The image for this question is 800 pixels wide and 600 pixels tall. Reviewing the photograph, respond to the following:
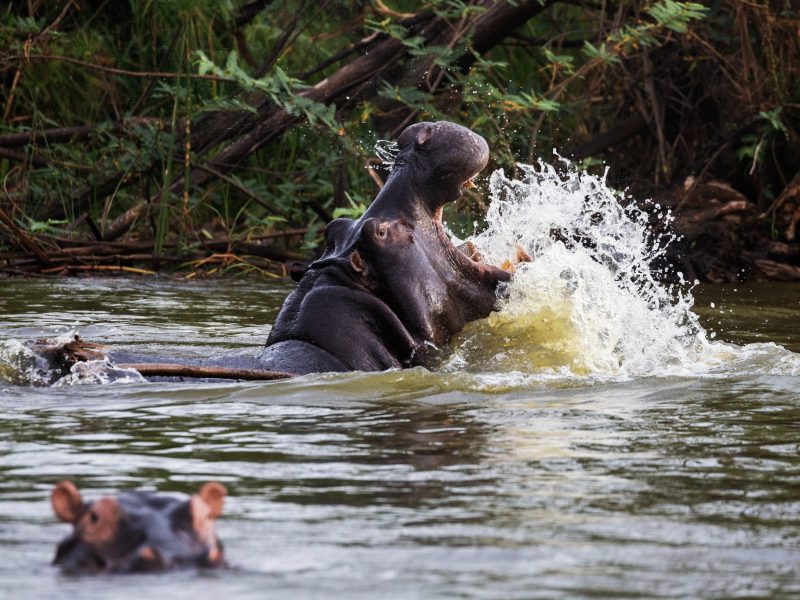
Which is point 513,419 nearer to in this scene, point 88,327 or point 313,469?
point 313,469

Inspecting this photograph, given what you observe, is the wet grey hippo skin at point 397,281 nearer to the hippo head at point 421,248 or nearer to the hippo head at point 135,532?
the hippo head at point 421,248

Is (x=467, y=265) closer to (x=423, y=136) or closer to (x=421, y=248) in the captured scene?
(x=421, y=248)

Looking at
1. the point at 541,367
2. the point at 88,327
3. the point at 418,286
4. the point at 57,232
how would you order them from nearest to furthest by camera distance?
the point at 418,286, the point at 541,367, the point at 88,327, the point at 57,232

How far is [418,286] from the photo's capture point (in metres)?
4.83

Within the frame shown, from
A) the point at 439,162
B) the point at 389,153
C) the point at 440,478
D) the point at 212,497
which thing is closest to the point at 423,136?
Result: the point at 439,162

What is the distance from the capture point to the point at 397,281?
189 inches

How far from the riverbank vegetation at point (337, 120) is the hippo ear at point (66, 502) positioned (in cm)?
676

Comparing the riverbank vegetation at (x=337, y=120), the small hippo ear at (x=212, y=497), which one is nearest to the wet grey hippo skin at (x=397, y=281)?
the small hippo ear at (x=212, y=497)

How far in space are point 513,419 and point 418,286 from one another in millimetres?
766

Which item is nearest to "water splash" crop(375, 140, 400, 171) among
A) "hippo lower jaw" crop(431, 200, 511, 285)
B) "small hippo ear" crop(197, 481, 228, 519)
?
"hippo lower jaw" crop(431, 200, 511, 285)

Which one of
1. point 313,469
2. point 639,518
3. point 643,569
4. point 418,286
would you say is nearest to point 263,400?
point 418,286

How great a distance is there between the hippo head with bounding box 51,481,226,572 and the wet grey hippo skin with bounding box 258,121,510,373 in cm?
221

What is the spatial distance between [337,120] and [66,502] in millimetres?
7621

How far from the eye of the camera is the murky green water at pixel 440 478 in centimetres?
254
